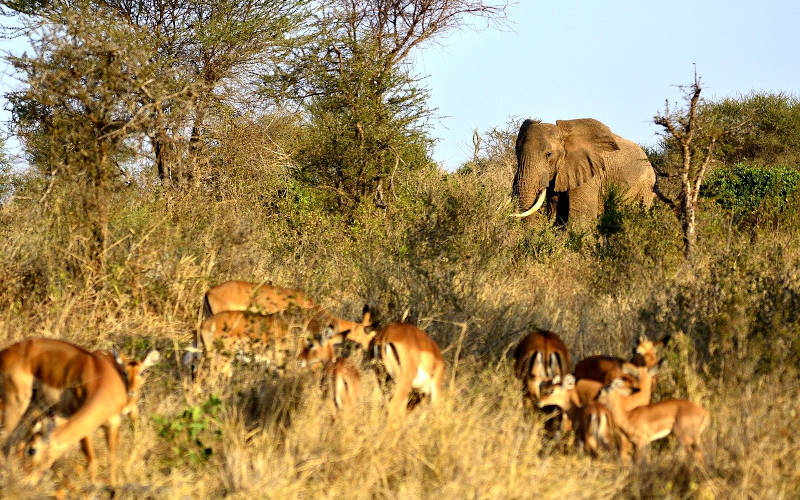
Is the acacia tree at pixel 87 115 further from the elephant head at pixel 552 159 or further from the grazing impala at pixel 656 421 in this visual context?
the elephant head at pixel 552 159

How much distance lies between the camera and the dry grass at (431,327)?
4539 millimetres

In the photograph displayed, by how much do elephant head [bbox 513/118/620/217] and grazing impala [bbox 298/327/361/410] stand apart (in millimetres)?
13253

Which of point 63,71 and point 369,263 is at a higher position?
point 63,71

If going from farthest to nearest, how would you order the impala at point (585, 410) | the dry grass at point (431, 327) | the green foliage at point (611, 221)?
1. the green foliage at point (611, 221)
2. the impala at point (585, 410)
3. the dry grass at point (431, 327)

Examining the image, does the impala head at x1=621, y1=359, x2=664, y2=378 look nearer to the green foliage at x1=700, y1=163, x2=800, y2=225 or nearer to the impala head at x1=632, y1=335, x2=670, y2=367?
the impala head at x1=632, y1=335, x2=670, y2=367

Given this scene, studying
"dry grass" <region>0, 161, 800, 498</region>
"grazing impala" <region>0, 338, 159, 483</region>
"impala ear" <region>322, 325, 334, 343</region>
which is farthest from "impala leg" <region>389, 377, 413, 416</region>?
"grazing impala" <region>0, 338, 159, 483</region>

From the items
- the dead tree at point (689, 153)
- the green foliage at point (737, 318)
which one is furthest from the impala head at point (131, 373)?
the dead tree at point (689, 153)

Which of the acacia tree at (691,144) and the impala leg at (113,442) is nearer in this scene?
the impala leg at (113,442)

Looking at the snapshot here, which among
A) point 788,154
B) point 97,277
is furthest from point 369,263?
point 788,154

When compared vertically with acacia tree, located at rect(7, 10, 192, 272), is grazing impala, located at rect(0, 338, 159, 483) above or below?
below

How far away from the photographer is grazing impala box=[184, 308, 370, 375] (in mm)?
5902

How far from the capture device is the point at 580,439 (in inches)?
198

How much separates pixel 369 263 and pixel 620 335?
8.61 feet

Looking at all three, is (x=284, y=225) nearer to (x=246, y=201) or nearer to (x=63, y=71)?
(x=246, y=201)
